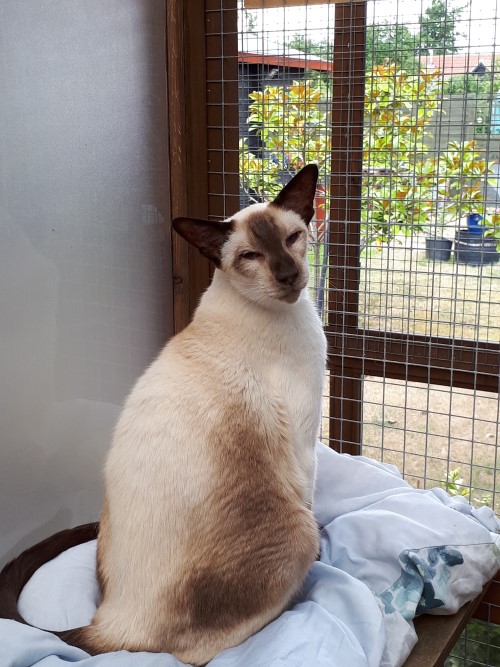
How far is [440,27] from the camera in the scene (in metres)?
1.65

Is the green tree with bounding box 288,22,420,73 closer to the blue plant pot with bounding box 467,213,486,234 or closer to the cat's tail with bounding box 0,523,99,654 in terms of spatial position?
the blue plant pot with bounding box 467,213,486,234

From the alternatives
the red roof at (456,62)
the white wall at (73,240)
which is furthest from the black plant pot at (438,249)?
the white wall at (73,240)

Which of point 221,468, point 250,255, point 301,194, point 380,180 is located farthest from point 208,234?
point 380,180

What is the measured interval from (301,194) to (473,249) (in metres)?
0.52

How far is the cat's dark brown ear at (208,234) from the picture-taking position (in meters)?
1.41

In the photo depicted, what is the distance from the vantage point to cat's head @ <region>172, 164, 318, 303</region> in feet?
4.59

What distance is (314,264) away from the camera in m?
1.88

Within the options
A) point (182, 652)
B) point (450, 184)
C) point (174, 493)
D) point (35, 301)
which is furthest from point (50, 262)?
point (450, 184)

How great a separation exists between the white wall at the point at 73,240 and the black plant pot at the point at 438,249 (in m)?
0.70

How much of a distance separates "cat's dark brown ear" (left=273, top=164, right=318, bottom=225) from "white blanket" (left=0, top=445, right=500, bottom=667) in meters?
0.64

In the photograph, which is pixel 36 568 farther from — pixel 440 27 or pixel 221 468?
pixel 440 27

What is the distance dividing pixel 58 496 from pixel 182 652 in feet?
1.82

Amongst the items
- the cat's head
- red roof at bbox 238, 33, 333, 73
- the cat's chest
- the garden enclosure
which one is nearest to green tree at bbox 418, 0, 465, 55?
the garden enclosure

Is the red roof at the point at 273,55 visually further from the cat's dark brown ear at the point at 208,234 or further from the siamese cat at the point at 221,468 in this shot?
the cat's dark brown ear at the point at 208,234
